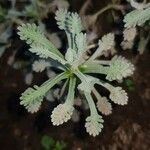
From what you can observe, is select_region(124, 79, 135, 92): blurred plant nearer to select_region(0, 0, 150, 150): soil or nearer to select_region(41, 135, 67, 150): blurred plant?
select_region(0, 0, 150, 150): soil

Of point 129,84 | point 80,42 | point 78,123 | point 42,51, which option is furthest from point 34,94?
point 129,84

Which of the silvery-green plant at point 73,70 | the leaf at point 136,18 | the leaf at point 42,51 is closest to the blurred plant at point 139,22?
the leaf at point 136,18

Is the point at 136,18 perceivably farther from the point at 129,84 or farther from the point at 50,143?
the point at 50,143

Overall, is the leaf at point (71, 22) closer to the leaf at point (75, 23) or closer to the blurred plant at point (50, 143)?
the leaf at point (75, 23)

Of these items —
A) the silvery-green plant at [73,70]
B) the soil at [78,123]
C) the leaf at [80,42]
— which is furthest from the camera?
the soil at [78,123]

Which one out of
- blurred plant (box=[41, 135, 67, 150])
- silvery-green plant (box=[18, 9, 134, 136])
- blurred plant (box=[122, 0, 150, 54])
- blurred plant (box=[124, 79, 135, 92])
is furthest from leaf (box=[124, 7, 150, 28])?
blurred plant (box=[41, 135, 67, 150])

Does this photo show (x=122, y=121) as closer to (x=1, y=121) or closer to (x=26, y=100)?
(x=1, y=121)

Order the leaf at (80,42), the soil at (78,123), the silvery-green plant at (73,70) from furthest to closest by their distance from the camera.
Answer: the soil at (78,123) → the leaf at (80,42) → the silvery-green plant at (73,70)

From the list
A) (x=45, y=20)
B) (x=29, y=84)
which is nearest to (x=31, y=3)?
(x=45, y=20)
